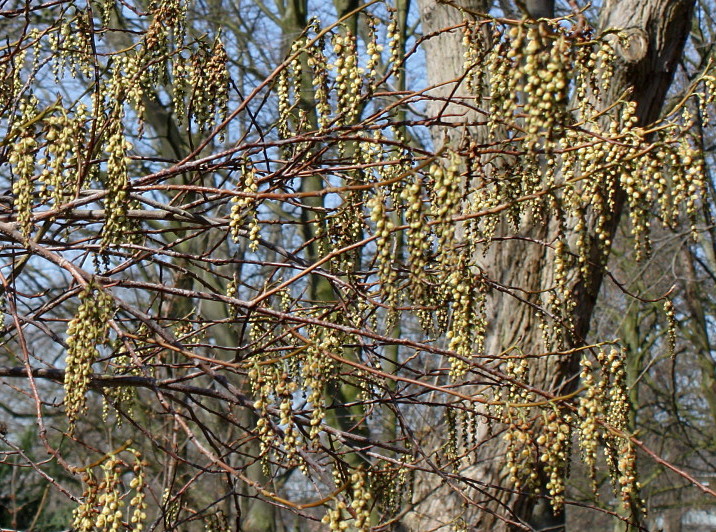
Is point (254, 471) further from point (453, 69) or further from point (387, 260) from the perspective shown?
point (387, 260)

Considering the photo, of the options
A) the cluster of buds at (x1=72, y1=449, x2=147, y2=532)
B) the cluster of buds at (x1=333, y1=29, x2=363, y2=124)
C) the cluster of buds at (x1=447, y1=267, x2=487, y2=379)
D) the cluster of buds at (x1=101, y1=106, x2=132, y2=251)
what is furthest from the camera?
the cluster of buds at (x1=333, y1=29, x2=363, y2=124)

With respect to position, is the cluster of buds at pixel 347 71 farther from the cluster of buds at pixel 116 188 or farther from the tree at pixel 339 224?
the cluster of buds at pixel 116 188

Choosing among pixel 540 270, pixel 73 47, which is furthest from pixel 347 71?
pixel 540 270

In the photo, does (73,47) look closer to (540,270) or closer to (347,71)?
(347,71)

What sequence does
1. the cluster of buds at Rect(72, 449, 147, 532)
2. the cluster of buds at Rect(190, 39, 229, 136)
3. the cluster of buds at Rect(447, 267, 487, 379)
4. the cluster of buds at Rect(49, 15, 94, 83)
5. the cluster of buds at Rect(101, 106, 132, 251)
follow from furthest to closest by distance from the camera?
the cluster of buds at Rect(49, 15, 94, 83) → the cluster of buds at Rect(190, 39, 229, 136) → the cluster of buds at Rect(447, 267, 487, 379) → the cluster of buds at Rect(101, 106, 132, 251) → the cluster of buds at Rect(72, 449, 147, 532)

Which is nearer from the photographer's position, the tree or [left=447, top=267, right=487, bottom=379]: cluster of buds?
the tree

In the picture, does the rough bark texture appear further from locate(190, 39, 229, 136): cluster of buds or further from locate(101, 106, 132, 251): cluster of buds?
locate(101, 106, 132, 251): cluster of buds

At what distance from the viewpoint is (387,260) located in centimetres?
200

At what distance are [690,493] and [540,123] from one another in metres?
17.4

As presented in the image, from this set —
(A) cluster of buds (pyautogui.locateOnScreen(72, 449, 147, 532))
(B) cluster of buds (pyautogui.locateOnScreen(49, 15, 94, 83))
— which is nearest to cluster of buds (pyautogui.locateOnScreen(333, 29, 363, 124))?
(B) cluster of buds (pyautogui.locateOnScreen(49, 15, 94, 83))

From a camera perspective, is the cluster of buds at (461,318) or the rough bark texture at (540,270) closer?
the cluster of buds at (461,318)

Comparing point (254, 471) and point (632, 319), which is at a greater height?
point (632, 319)

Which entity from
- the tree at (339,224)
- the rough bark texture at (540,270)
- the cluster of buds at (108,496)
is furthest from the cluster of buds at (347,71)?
the rough bark texture at (540,270)

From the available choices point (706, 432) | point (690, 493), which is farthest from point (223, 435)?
point (690, 493)
